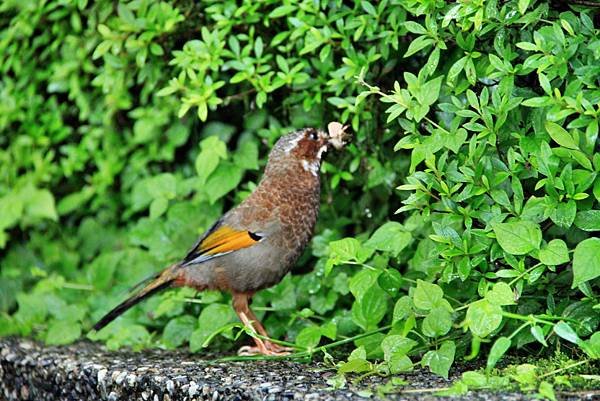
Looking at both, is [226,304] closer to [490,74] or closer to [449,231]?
[449,231]

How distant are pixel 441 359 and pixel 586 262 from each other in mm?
693

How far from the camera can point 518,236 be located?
155 inches

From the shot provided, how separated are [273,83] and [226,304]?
45.1 inches

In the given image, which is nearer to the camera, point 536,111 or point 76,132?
point 536,111

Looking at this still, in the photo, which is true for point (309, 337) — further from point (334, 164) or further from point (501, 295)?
point (334, 164)

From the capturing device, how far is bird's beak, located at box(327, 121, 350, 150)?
16.8ft

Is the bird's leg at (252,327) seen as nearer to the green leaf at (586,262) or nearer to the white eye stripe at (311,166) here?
the white eye stripe at (311,166)

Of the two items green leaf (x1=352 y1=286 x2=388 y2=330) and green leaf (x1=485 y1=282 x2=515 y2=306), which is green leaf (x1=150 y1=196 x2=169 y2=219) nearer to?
green leaf (x1=352 y1=286 x2=388 y2=330)

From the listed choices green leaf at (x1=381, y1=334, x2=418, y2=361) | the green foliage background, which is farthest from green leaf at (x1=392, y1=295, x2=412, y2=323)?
green leaf at (x1=381, y1=334, x2=418, y2=361)

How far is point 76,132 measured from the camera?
23.0 feet

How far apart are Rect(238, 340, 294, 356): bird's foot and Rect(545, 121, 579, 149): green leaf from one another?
1.68 metres

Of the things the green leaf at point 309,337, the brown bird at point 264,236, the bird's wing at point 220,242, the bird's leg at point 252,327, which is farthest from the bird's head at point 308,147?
the green leaf at point 309,337

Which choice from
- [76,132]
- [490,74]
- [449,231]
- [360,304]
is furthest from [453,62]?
[76,132]

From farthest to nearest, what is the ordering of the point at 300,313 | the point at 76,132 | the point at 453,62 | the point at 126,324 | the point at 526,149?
the point at 76,132, the point at 126,324, the point at 300,313, the point at 453,62, the point at 526,149
